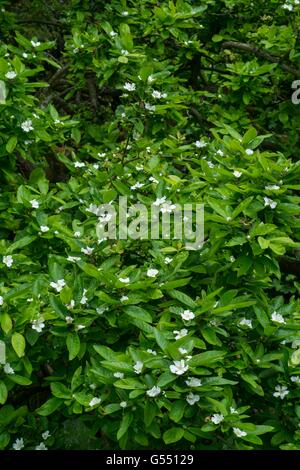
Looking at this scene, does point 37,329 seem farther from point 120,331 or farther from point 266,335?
point 266,335

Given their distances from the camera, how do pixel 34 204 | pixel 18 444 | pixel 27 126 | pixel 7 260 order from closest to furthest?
pixel 18 444, pixel 7 260, pixel 34 204, pixel 27 126

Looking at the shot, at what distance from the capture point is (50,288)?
2387mm

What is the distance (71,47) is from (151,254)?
1.62 m

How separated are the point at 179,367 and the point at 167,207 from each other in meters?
0.68

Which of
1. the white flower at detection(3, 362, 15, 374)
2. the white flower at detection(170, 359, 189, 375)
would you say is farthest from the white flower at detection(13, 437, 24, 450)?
the white flower at detection(170, 359, 189, 375)

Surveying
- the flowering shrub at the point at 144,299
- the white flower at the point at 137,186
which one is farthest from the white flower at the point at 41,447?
the white flower at the point at 137,186

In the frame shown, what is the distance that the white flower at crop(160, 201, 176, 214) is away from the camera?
8.45 ft

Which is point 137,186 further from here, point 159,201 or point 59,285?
point 59,285

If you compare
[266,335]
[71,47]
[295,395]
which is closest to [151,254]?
[266,335]

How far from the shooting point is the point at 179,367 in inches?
82.5

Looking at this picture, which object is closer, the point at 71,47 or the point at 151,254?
the point at 151,254

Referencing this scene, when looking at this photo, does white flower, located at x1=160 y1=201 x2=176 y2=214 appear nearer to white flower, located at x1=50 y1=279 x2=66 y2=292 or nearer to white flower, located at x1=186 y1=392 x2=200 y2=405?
white flower, located at x1=50 y1=279 x2=66 y2=292

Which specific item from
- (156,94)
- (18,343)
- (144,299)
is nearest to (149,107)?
(156,94)
